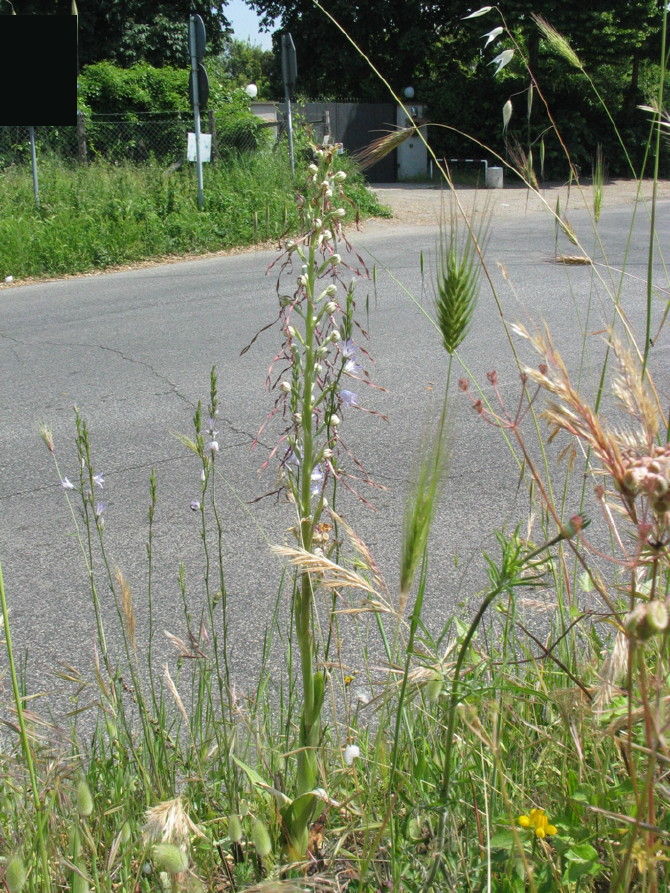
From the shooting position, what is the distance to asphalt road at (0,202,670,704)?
361cm

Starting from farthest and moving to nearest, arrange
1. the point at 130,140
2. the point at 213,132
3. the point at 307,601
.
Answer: the point at 130,140
the point at 213,132
the point at 307,601

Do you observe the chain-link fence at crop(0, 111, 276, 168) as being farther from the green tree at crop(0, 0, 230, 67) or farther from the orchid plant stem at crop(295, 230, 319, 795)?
the orchid plant stem at crop(295, 230, 319, 795)

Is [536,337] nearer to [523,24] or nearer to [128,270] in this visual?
[128,270]

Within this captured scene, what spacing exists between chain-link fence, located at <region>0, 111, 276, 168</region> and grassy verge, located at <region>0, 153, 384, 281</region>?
2.85ft

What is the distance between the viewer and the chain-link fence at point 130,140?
16.6 m

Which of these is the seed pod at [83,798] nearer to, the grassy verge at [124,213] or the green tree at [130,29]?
the grassy verge at [124,213]

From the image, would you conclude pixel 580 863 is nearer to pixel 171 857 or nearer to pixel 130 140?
pixel 171 857

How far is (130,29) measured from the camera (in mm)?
25688

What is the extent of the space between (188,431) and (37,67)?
222 centimetres

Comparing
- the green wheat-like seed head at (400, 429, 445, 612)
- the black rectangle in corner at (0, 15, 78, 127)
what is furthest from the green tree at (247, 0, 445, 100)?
the green wheat-like seed head at (400, 429, 445, 612)

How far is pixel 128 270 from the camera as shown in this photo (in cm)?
1195

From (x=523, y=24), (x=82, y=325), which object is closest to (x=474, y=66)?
(x=523, y=24)

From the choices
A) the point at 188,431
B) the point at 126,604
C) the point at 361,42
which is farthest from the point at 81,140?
the point at 361,42

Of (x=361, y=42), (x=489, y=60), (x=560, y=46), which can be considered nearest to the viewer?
(x=560, y=46)
